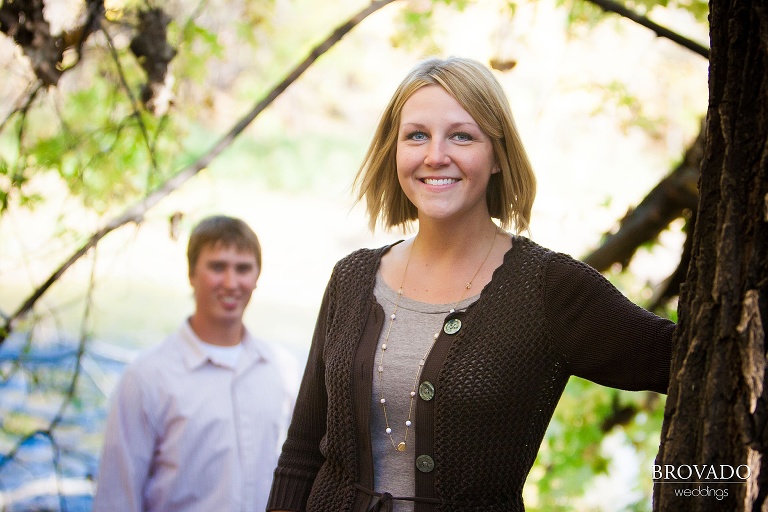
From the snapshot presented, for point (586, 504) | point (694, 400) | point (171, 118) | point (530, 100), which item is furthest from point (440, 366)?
point (586, 504)

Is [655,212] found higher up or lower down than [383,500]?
higher up

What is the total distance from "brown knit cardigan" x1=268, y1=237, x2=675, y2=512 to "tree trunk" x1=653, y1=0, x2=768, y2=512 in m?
0.24

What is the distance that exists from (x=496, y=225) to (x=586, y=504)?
3.98 meters

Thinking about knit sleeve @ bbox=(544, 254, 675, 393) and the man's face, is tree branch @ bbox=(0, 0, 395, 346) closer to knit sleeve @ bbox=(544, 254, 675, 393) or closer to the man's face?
the man's face

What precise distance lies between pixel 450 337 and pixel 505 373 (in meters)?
0.13

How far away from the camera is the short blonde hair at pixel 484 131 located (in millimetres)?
1705

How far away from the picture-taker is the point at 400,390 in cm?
166

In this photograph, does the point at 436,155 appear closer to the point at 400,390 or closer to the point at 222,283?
the point at 400,390

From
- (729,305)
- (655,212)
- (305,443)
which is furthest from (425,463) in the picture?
(655,212)

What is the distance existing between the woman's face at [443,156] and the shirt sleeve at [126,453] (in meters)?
1.20

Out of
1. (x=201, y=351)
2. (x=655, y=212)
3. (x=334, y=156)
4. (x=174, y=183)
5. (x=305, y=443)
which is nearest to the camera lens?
(x=305, y=443)

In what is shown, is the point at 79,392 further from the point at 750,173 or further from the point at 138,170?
the point at 750,173

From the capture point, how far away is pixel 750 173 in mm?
1215

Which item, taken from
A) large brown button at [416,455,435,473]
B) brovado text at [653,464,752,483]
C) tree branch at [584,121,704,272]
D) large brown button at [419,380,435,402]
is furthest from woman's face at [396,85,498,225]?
tree branch at [584,121,704,272]
